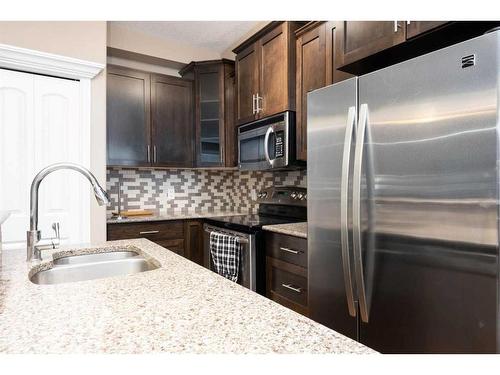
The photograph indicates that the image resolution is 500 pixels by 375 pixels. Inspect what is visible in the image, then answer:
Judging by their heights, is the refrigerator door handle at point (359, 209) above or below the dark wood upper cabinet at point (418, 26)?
below

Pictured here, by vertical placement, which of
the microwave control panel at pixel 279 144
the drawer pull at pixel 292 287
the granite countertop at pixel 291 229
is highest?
the microwave control panel at pixel 279 144

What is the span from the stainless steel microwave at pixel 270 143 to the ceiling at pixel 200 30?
114 centimetres

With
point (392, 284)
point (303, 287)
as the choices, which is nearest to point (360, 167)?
point (392, 284)

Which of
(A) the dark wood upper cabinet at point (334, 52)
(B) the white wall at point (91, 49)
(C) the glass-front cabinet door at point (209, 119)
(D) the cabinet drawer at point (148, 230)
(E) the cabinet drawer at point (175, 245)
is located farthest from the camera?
(C) the glass-front cabinet door at point (209, 119)

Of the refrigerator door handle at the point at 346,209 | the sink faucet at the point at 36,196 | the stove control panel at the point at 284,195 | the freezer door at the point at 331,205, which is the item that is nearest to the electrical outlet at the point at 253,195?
the stove control panel at the point at 284,195

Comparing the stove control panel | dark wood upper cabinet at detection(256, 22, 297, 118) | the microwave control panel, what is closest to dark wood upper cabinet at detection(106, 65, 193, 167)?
the stove control panel

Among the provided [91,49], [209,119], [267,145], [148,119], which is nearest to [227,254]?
[267,145]

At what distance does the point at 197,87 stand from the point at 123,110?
82 centimetres

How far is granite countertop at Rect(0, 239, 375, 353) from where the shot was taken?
1.73ft

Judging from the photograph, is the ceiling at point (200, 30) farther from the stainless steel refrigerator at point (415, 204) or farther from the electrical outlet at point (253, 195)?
the stainless steel refrigerator at point (415, 204)

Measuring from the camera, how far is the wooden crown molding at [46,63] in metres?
2.18

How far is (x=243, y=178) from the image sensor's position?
3818mm

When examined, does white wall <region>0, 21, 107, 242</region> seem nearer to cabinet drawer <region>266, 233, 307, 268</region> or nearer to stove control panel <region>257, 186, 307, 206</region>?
cabinet drawer <region>266, 233, 307, 268</region>
